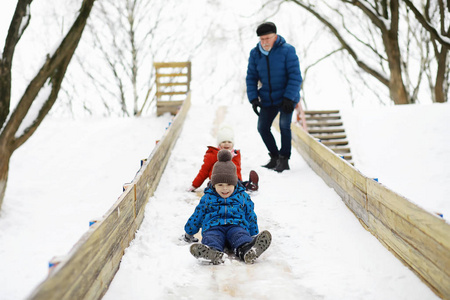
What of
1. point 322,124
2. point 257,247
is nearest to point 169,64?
point 322,124

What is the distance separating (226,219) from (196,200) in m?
1.41

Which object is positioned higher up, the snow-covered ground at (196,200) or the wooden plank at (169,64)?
the wooden plank at (169,64)

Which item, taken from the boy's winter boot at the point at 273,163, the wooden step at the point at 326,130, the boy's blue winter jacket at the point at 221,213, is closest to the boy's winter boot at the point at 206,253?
the boy's blue winter jacket at the point at 221,213

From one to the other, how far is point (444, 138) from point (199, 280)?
7722 millimetres

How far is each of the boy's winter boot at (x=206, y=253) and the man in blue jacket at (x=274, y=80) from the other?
120 inches

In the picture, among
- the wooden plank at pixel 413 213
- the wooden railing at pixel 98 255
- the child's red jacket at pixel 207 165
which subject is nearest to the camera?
the wooden railing at pixel 98 255

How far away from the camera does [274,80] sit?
5570 mm

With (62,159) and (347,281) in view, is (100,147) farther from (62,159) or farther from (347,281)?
(347,281)

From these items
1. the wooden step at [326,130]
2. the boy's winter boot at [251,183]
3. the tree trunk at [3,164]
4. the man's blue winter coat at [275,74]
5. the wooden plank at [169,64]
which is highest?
the wooden plank at [169,64]

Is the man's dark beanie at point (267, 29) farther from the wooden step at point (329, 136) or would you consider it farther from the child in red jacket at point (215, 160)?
the wooden step at point (329, 136)

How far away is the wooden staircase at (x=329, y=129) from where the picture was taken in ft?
30.2

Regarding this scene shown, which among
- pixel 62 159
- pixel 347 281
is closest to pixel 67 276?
pixel 347 281

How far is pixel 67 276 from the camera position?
1.83 metres

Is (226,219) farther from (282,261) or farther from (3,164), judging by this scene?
(3,164)
